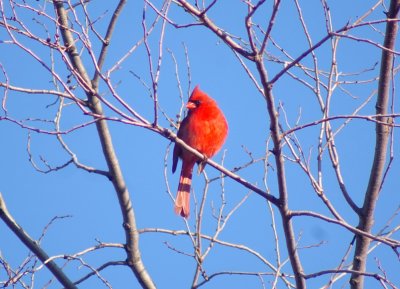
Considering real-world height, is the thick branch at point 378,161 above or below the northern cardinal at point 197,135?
below

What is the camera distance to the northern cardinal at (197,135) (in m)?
5.51

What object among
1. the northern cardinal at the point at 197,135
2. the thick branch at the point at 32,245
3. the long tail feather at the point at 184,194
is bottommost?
the thick branch at the point at 32,245

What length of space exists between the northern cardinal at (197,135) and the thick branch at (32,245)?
72.3 inches

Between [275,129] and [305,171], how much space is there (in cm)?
57

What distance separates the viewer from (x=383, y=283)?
8.77ft

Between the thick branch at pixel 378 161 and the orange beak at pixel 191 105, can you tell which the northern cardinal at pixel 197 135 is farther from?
the thick branch at pixel 378 161

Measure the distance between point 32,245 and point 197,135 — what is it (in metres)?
2.10

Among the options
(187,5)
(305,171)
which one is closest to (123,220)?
(305,171)

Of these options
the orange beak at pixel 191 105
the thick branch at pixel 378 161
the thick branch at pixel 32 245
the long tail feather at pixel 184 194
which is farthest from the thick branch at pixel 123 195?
the orange beak at pixel 191 105

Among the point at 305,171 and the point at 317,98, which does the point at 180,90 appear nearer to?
the point at 317,98

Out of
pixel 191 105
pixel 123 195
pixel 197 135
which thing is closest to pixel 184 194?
pixel 197 135

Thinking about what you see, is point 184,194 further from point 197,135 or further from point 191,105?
point 191,105

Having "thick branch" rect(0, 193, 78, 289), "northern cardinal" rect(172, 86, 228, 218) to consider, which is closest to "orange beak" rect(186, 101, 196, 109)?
"northern cardinal" rect(172, 86, 228, 218)

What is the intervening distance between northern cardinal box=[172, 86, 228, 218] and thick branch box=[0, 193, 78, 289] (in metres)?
1.84
